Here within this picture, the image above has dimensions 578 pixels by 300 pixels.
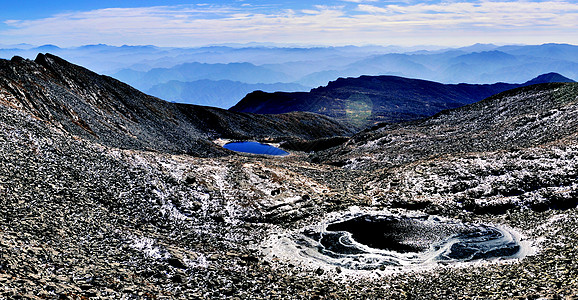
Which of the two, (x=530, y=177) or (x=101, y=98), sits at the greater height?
(x=101, y=98)

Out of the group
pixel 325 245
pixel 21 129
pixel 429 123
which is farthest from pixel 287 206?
pixel 429 123

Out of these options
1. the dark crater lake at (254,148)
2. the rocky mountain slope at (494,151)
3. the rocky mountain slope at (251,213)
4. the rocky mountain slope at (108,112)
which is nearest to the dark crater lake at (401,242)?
the rocky mountain slope at (251,213)

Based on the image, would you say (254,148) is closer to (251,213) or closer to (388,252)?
(251,213)

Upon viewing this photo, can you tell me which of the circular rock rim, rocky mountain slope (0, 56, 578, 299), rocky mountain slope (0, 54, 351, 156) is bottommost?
the circular rock rim

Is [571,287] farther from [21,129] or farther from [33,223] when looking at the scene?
[21,129]

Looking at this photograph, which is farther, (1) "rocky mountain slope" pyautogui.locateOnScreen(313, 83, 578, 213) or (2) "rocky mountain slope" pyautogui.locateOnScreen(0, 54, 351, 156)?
(2) "rocky mountain slope" pyautogui.locateOnScreen(0, 54, 351, 156)

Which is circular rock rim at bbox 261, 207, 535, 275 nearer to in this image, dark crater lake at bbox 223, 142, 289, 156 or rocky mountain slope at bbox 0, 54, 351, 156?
rocky mountain slope at bbox 0, 54, 351, 156

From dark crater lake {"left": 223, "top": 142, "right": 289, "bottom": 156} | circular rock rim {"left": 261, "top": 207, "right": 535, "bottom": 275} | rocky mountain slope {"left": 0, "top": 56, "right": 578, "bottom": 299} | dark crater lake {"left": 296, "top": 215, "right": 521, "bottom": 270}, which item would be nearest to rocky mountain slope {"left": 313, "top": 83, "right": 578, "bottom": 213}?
rocky mountain slope {"left": 0, "top": 56, "right": 578, "bottom": 299}
